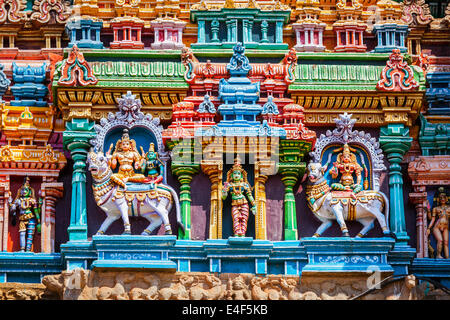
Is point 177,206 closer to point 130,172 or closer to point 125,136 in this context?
point 130,172

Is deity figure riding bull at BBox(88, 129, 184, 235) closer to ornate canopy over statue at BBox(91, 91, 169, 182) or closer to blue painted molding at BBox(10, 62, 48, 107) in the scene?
ornate canopy over statue at BBox(91, 91, 169, 182)

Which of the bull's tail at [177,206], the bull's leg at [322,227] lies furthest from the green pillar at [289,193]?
the bull's tail at [177,206]

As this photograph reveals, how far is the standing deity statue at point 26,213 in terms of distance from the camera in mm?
25234

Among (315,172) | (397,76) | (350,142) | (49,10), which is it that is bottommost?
(315,172)

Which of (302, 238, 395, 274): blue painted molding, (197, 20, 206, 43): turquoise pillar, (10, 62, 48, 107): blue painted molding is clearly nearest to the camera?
(302, 238, 395, 274): blue painted molding

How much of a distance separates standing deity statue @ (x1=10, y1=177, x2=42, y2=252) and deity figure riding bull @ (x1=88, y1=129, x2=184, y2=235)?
3.22 ft

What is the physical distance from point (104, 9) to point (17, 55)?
1.52 meters

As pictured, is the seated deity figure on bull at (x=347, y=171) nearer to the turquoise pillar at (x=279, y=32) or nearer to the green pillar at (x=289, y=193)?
the green pillar at (x=289, y=193)

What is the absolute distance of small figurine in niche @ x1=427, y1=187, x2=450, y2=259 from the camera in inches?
997

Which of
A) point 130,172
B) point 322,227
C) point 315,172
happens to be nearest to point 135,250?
point 130,172

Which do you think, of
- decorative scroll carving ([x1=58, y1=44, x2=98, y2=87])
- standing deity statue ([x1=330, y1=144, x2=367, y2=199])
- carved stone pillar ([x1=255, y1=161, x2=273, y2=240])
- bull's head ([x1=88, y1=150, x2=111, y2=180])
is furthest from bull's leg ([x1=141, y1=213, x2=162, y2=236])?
standing deity statue ([x1=330, y1=144, x2=367, y2=199])

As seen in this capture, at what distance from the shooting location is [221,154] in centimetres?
2522

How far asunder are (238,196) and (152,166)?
139 centimetres
